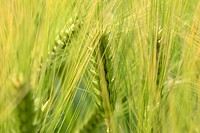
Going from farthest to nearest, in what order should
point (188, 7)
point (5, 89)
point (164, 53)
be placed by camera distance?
1. point (188, 7)
2. point (164, 53)
3. point (5, 89)

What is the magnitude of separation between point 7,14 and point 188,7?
36 centimetres

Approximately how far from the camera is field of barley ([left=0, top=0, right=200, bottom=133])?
52cm

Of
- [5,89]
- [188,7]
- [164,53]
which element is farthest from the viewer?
[188,7]

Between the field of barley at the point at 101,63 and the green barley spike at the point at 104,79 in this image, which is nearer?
the field of barley at the point at 101,63

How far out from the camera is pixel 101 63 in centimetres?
68

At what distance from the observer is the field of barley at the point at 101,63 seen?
1.70ft

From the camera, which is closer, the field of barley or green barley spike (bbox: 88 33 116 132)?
the field of barley

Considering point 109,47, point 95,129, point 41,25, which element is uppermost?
point 41,25

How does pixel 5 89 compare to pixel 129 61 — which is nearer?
Answer: pixel 5 89

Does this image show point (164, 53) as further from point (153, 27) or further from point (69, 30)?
point (69, 30)

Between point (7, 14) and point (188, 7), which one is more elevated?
point (7, 14)

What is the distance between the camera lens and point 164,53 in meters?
0.64

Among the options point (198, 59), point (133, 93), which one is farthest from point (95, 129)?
point (198, 59)

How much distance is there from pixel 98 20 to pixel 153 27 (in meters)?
0.08
